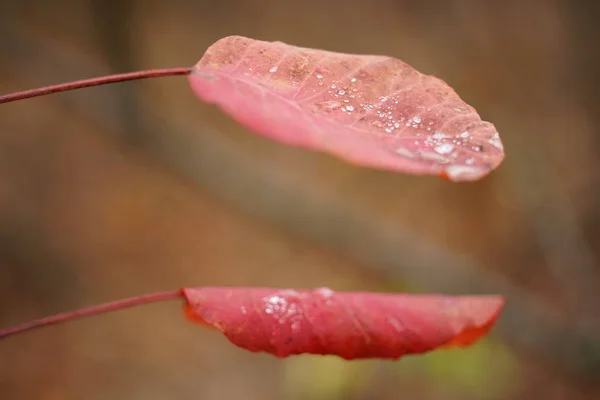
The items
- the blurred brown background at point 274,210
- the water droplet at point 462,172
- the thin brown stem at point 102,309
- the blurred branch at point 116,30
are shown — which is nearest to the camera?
the water droplet at point 462,172

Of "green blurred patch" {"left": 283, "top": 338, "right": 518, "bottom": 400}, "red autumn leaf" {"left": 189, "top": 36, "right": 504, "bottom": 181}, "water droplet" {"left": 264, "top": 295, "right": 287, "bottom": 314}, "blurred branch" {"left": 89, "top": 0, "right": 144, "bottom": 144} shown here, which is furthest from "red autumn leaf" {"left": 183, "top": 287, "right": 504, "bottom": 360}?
"green blurred patch" {"left": 283, "top": 338, "right": 518, "bottom": 400}

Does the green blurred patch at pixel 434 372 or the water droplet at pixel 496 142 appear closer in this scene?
the water droplet at pixel 496 142

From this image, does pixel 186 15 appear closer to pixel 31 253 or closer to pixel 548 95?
pixel 31 253

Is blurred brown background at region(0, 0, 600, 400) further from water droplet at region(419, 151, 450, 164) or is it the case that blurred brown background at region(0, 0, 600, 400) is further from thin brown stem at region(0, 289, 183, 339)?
water droplet at region(419, 151, 450, 164)

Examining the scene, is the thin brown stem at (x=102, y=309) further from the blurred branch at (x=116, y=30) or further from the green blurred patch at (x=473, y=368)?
the green blurred patch at (x=473, y=368)

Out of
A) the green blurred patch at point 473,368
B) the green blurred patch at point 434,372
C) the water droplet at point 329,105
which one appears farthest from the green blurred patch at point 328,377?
the water droplet at point 329,105

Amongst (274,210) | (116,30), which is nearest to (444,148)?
(116,30)

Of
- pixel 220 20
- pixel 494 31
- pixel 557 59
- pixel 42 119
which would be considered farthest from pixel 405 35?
pixel 42 119
